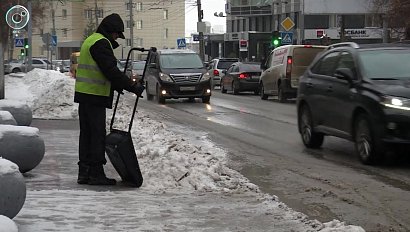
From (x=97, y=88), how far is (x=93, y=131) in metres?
0.50

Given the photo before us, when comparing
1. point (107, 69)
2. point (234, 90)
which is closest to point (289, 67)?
point (234, 90)

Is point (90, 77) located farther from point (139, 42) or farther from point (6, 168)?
point (139, 42)

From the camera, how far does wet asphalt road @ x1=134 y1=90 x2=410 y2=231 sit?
689cm

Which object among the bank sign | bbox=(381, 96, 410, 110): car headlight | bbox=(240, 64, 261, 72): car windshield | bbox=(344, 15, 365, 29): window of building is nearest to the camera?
bbox=(381, 96, 410, 110): car headlight

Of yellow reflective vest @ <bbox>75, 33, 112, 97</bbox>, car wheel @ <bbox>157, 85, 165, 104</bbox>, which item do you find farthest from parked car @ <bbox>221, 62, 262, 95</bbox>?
yellow reflective vest @ <bbox>75, 33, 112, 97</bbox>

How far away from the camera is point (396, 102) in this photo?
920 centimetres

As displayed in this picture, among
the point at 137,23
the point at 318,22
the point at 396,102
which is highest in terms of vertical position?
the point at 137,23

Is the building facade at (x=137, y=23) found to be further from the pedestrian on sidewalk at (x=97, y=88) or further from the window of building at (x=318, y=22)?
the pedestrian on sidewalk at (x=97, y=88)

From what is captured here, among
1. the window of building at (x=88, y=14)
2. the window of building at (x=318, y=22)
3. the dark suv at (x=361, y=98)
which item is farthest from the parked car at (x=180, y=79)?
the window of building at (x=88, y=14)

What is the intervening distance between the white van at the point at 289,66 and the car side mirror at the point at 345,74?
1287cm

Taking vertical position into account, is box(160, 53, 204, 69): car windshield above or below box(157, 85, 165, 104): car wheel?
above

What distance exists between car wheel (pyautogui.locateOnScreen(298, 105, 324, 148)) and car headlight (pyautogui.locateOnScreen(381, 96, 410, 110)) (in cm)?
258

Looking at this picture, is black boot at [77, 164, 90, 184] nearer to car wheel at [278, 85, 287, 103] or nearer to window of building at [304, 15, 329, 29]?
car wheel at [278, 85, 287, 103]

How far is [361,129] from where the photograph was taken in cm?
990
